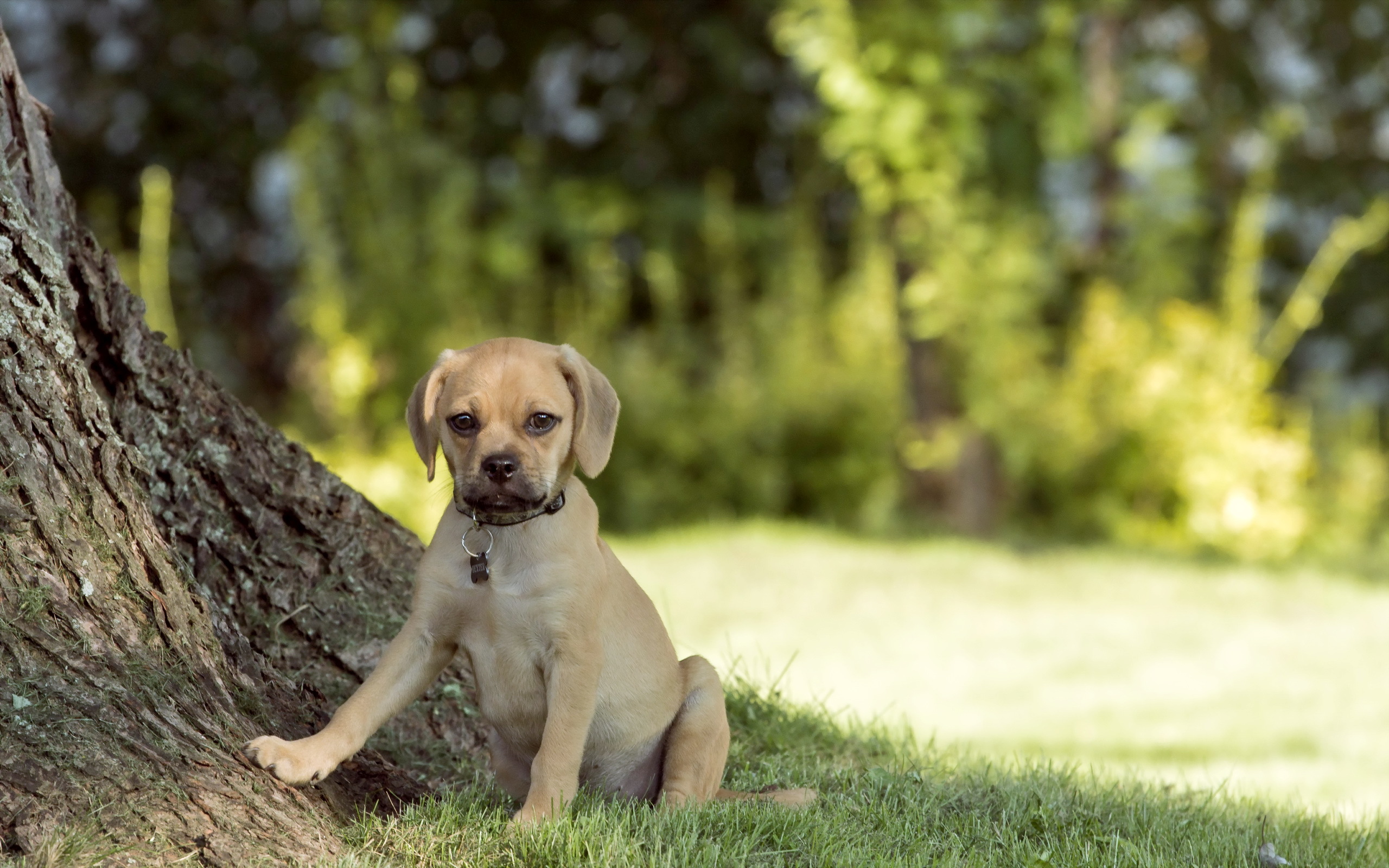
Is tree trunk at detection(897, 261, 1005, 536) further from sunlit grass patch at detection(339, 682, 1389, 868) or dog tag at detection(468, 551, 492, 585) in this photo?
dog tag at detection(468, 551, 492, 585)

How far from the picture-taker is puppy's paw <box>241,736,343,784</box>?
2.75 meters

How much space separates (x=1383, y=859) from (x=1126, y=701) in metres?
2.89

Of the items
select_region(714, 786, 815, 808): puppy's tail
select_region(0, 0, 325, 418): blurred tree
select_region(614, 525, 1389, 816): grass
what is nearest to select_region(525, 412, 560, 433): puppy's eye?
select_region(714, 786, 815, 808): puppy's tail

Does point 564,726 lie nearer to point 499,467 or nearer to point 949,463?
point 499,467

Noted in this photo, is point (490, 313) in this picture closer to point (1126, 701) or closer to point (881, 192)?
point (881, 192)

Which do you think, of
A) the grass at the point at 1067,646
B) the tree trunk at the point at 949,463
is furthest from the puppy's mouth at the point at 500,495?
the tree trunk at the point at 949,463

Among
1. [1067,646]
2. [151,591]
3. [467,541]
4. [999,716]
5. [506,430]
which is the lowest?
[151,591]

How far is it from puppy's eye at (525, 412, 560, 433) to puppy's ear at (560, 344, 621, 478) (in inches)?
3.3

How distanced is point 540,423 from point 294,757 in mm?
848

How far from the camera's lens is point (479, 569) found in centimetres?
295

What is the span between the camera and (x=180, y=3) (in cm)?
1159

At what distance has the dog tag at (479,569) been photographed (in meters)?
2.95

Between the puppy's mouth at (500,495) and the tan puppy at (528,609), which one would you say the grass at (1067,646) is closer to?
the tan puppy at (528,609)

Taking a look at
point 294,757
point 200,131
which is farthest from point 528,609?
point 200,131
